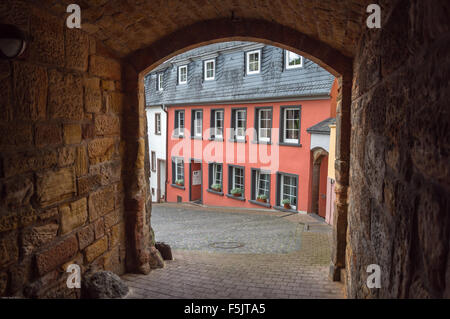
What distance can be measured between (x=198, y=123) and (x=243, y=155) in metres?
3.49

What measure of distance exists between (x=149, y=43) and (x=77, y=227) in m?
2.28

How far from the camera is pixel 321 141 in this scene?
1205 centimetres

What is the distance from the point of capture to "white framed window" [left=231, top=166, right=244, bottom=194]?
52.3ft

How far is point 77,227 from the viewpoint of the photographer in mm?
3275

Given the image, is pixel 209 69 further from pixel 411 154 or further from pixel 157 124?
pixel 411 154

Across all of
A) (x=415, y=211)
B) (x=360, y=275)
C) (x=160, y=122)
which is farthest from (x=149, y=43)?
(x=160, y=122)

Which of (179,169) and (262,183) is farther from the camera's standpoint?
(179,169)

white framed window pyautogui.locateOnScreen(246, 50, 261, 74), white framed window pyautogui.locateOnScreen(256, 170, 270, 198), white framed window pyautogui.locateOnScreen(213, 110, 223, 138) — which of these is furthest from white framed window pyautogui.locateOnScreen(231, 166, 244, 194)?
white framed window pyautogui.locateOnScreen(246, 50, 261, 74)

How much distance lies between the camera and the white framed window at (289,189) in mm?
13703

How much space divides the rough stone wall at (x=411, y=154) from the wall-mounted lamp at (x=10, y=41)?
2187mm

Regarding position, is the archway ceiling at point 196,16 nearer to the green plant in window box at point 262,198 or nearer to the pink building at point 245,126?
the pink building at point 245,126

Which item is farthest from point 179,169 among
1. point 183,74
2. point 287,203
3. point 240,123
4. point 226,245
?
point 226,245

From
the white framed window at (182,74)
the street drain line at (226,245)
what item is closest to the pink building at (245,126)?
the white framed window at (182,74)
